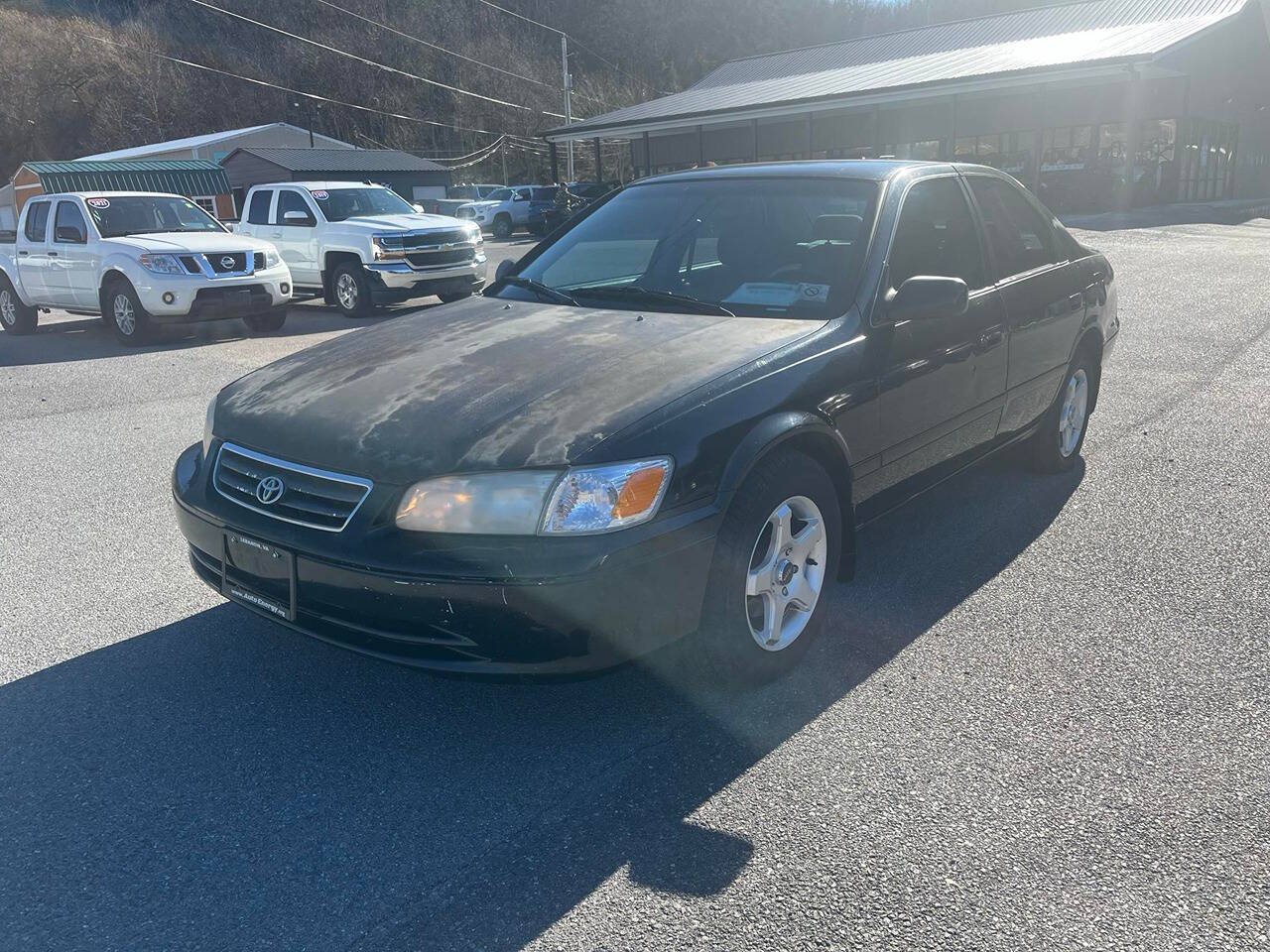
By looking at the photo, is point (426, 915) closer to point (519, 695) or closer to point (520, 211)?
point (519, 695)

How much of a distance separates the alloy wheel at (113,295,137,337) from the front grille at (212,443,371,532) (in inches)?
376

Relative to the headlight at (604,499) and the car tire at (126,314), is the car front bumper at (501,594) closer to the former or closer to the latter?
the headlight at (604,499)

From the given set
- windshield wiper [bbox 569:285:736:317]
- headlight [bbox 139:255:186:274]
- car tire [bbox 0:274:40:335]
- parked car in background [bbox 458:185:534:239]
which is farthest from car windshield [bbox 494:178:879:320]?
parked car in background [bbox 458:185:534:239]

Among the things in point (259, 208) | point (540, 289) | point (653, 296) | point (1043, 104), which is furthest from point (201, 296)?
point (1043, 104)

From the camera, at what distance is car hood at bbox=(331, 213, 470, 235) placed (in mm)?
14023

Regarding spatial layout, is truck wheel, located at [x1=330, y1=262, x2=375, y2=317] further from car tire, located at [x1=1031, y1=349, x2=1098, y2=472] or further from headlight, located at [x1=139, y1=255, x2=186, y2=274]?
car tire, located at [x1=1031, y1=349, x2=1098, y2=472]

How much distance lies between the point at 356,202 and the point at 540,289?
11.6 m

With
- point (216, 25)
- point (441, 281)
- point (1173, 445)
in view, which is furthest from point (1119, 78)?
point (216, 25)

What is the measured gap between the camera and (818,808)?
111 inches

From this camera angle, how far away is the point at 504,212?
35.6 m

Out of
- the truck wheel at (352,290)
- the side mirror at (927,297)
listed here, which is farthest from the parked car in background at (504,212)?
the side mirror at (927,297)

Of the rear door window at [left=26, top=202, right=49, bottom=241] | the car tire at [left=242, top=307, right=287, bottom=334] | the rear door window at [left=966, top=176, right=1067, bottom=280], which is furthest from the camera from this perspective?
the rear door window at [left=26, top=202, right=49, bottom=241]

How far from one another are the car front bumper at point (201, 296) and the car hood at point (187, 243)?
1.13ft

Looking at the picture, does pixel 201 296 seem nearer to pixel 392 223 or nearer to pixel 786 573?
pixel 392 223
